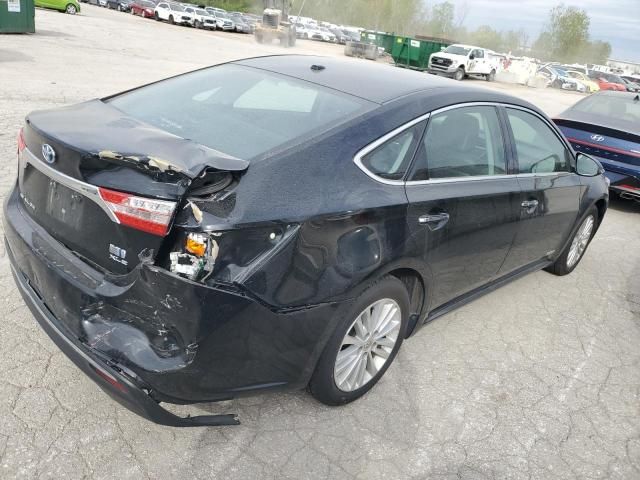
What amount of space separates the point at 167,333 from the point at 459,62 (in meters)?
33.3

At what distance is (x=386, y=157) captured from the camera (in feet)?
8.79

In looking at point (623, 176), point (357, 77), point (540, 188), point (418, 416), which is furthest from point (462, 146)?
point (623, 176)

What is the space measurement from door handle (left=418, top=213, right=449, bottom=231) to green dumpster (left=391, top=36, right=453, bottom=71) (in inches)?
1324

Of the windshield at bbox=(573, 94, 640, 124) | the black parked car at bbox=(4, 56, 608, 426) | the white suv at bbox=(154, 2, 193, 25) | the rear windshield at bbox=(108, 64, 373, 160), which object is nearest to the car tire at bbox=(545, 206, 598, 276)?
the black parked car at bbox=(4, 56, 608, 426)

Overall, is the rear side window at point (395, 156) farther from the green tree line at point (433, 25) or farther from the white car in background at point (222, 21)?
the green tree line at point (433, 25)

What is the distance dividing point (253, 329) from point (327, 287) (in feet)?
1.25

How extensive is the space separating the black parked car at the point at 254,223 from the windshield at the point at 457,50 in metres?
32.0

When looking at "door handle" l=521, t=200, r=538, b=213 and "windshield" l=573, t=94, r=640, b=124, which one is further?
"windshield" l=573, t=94, r=640, b=124

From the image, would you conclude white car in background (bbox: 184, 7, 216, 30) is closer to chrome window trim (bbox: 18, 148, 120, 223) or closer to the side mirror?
the side mirror

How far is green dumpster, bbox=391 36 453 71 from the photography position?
35031mm

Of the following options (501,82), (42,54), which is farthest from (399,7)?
(42,54)

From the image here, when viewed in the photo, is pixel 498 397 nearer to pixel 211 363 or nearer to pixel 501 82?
pixel 211 363

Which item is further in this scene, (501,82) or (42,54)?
(501,82)

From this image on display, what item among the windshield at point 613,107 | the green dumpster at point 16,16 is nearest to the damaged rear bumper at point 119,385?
the windshield at point 613,107
